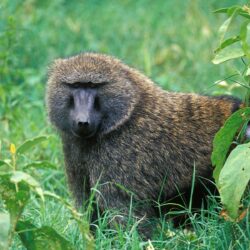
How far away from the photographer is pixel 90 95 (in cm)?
480

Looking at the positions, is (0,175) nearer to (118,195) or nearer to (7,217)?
(7,217)

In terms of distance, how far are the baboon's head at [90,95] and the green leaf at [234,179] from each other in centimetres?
97

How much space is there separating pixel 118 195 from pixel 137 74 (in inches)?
31.4

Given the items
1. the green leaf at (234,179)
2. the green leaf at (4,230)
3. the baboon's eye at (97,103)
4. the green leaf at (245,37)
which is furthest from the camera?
the baboon's eye at (97,103)

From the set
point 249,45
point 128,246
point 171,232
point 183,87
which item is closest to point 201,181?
point 171,232

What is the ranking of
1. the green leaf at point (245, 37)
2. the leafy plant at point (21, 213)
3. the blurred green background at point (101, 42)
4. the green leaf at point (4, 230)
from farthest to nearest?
the blurred green background at point (101, 42) < the green leaf at point (245, 37) < the leafy plant at point (21, 213) < the green leaf at point (4, 230)

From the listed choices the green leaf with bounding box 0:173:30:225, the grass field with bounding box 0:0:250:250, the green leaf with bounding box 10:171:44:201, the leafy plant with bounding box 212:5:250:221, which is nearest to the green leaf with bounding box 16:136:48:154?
the green leaf with bounding box 0:173:30:225

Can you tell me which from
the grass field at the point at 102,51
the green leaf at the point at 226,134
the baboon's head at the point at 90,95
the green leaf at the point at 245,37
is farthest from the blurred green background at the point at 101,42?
the green leaf at the point at 245,37

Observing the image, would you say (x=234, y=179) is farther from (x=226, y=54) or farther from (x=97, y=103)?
(x=97, y=103)

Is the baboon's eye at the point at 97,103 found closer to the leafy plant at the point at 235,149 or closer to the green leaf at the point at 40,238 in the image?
the leafy plant at the point at 235,149

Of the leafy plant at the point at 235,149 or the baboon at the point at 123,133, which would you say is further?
the baboon at the point at 123,133

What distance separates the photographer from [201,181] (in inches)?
187

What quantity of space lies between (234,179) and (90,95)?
1161mm

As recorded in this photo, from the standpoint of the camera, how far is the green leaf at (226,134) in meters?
4.10
